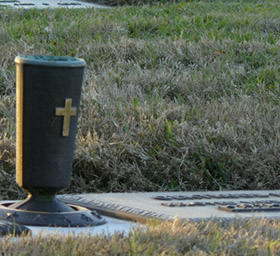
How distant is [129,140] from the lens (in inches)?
259

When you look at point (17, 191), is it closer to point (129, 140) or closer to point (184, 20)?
point (129, 140)

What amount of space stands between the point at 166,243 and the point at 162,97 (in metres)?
3.66

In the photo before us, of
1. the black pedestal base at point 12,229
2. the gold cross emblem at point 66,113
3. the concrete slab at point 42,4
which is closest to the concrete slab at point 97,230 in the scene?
the black pedestal base at point 12,229

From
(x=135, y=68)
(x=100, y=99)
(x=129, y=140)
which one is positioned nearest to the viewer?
(x=129, y=140)

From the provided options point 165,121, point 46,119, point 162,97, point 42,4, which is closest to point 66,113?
point 46,119

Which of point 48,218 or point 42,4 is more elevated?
point 48,218

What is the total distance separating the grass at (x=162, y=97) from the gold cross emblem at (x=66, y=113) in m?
1.38

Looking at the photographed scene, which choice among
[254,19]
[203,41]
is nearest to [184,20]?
[254,19]

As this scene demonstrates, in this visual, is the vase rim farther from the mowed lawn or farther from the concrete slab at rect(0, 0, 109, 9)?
the concrete slab at rect(0, 0, 109, 9)

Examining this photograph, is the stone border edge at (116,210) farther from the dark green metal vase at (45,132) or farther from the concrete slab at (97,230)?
the dark green metal vase at (45,132)

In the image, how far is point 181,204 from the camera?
5.42 metres

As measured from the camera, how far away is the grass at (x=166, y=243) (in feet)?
13.4

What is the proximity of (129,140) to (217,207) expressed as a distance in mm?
1302

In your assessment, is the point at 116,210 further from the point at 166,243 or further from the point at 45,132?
the point at 166,243
